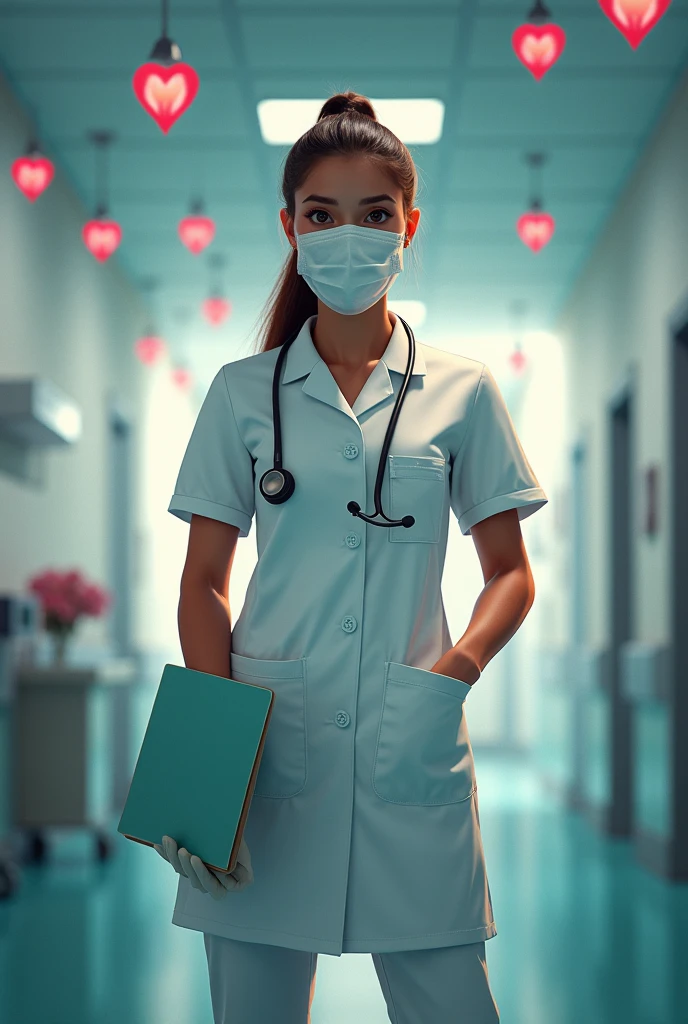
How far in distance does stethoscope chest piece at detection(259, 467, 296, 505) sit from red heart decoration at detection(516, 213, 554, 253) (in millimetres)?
3856

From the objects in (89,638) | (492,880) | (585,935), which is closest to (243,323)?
(89,638)

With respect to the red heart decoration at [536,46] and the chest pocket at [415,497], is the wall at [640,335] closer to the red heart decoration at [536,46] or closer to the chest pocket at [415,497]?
the red heart decoration at [536,46]

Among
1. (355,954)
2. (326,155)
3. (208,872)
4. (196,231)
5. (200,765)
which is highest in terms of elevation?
(196,231)

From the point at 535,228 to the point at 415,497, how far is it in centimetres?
387

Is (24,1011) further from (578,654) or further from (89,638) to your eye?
(578,654)

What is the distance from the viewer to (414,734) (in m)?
1.29

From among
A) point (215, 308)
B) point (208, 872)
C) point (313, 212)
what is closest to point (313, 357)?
point (313, 212)

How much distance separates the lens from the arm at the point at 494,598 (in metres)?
1.32

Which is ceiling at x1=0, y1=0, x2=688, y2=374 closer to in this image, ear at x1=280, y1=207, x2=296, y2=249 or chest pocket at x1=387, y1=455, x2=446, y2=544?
ear at x1=280, y1=207, x2=296, y2=249

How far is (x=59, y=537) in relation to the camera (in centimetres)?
561

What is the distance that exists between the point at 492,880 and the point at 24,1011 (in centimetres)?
219

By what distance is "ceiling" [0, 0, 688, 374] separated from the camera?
4.16 m

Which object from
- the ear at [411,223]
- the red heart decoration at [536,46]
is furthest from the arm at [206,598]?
the red heart decoration at [536,46]

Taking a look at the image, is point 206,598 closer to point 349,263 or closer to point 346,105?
point 349,263
